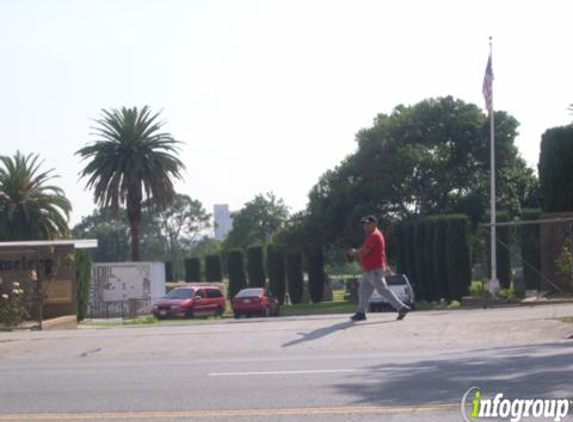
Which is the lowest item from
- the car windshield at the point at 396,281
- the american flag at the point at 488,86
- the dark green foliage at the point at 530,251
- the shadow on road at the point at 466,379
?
the shadow on road at the point at 466,379

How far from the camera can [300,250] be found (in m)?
59.5

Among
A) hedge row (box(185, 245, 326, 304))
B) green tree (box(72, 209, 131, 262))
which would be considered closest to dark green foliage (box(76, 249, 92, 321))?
hedge row (box(185, 245, 326, 304))

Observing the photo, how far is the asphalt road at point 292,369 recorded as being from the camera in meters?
9.60

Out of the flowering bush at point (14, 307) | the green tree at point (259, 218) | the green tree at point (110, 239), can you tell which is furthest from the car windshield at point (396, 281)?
the green tree at point (110, 239)

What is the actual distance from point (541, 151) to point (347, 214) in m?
23.4

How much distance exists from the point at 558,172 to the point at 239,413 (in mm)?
27447

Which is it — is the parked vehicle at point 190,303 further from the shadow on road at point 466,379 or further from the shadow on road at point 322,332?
the shadow on road at point 466,379

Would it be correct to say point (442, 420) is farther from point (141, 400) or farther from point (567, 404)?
point (141, 400)

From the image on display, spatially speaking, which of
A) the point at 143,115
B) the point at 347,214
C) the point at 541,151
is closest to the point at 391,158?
the point at 347,214

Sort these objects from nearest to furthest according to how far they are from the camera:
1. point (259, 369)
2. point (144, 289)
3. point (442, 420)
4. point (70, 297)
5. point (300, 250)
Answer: point (442, 420) < point (259, 369) < point (70, 297) < point (144, 289) < point (300, 250)

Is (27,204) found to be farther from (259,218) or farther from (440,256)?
(259,218)

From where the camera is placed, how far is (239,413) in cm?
937

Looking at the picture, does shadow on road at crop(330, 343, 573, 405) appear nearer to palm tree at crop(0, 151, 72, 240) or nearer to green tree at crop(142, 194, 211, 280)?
palm tree at crop(0, 151, 72, 240)

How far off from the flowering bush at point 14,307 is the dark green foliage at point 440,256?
22975 mm
